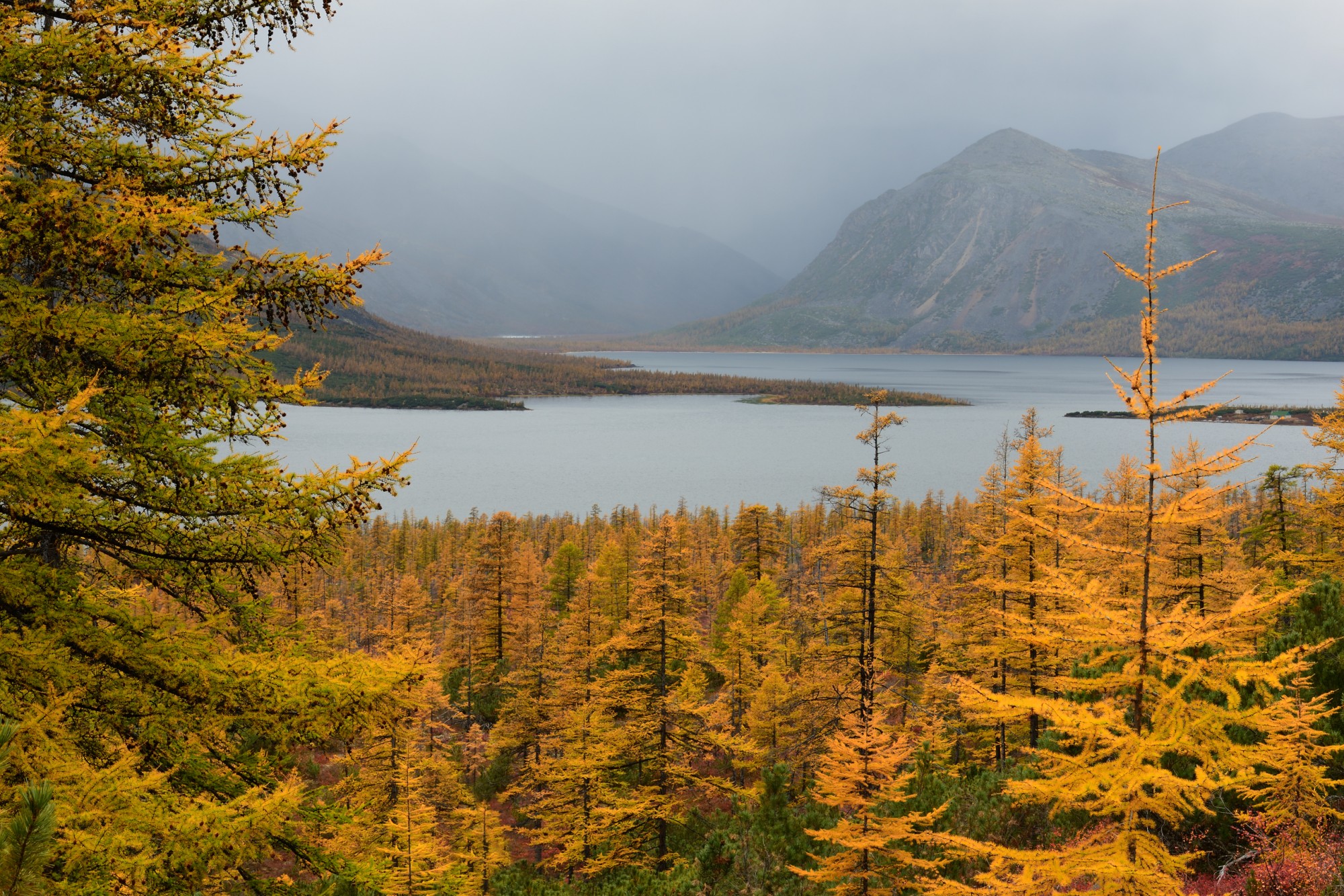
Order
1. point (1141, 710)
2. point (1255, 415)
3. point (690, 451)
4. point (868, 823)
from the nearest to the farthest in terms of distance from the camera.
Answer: point (1141, 710), point (868, 823), point (690, 451), point (1255, 415)

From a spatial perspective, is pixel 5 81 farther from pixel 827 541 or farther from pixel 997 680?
pixel 997 680

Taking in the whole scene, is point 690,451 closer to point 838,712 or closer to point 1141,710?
point 838,712

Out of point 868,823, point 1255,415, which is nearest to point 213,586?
point 868,823

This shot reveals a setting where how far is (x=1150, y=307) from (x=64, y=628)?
10.2 m

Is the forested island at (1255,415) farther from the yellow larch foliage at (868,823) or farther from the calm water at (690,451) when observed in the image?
the yellow larch foliage at (868,823)

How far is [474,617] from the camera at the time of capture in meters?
38.4

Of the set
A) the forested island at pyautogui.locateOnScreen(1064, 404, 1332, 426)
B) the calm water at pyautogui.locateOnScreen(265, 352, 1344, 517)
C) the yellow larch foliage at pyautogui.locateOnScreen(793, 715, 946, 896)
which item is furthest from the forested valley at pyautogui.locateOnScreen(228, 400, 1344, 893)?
the forested island at pyautogui.locateOnScreen(1064, 404, 1332, 426)

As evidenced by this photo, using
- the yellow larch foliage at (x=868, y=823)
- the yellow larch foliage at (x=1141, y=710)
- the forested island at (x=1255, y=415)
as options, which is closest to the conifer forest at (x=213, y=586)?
the yellow larch foliage at (x=1141, y=710)

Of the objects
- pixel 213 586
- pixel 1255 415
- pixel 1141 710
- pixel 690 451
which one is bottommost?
pixel 690 451

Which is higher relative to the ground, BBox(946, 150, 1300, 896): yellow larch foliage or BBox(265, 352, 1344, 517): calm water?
BBox(946, 150, 1300, 896): yellow larch foliage

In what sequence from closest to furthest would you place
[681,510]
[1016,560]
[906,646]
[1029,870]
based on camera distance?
[1029,870], [1016,560], [906,646], [681,510]

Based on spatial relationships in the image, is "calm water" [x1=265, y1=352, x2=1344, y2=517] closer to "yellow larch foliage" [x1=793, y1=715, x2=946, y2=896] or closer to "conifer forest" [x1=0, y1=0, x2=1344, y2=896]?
"yellow larch foliage" [x1=793, y1=715, x2=946, y2=896]

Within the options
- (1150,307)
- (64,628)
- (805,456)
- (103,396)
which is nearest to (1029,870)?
(1150,307)

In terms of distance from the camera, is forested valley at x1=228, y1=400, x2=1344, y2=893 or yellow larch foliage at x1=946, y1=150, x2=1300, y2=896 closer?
yellow larch foliage at x1=946, y1=150, x2=1300, y2=896
